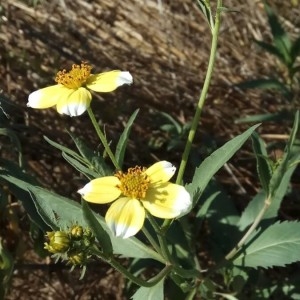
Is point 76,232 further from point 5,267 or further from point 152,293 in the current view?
point 5,267

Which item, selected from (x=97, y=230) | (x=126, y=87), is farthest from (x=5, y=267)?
(x=126, y=87)

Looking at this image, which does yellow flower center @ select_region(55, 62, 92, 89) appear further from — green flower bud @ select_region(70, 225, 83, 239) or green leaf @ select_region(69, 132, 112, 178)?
green flower bud @ select_region(70, 225, 83, 239)

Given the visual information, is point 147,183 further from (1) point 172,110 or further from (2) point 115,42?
(2) point 115,42

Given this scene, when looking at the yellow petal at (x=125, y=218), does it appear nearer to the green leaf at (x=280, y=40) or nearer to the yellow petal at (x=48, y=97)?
the yellow petal at (x=48, y=97)

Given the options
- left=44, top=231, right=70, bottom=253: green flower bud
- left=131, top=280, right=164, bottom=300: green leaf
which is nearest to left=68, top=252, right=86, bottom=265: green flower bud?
left=44, top=231, right=70, bottom=253: green flower bud

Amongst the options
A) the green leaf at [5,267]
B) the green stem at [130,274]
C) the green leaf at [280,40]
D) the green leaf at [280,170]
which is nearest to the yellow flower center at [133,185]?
the green stem at [130,274]

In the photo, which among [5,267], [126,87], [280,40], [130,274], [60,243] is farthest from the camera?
[126,87]

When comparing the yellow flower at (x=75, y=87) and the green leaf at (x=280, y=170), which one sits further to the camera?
the green leaf at (x=280, y=170)
